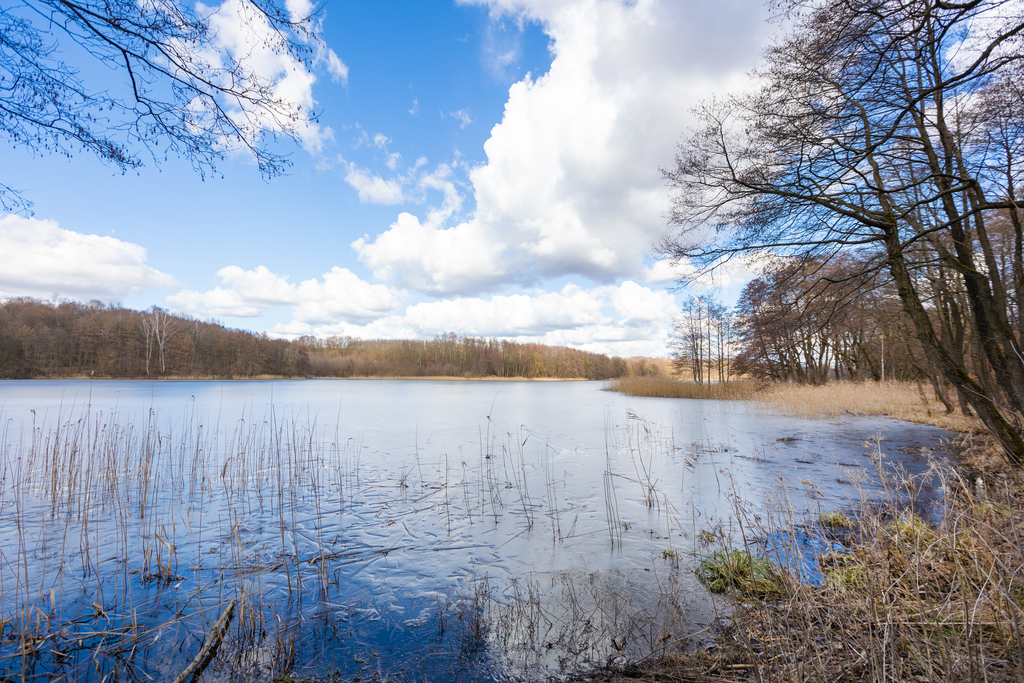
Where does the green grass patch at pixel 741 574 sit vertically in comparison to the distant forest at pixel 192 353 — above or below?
below

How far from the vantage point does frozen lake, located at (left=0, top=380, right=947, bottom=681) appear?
3137mm

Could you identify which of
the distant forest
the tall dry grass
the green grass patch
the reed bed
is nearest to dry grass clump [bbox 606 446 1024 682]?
the green grass patch

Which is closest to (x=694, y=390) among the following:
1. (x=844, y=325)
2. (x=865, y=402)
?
(x=865, y=402)

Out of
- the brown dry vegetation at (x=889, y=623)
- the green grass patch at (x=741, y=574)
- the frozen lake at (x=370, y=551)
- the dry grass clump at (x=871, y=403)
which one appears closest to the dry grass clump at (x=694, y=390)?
the dry grass clump at (x=871, y=403)

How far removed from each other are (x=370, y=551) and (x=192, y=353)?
67569 millimetres

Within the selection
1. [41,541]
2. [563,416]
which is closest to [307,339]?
[563,416]

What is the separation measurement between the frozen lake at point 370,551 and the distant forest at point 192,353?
3784cm

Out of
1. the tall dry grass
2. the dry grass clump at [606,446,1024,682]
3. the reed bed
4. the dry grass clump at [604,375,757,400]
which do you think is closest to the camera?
the dry grass clump at [606,446,1024,682]

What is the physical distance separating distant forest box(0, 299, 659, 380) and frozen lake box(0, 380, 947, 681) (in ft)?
124

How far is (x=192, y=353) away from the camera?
2318 inches

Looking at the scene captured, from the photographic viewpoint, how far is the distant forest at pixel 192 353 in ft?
160

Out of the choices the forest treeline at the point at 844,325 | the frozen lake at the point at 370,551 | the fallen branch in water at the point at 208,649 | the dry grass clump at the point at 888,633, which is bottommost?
the frozen lake at the point at 370,551

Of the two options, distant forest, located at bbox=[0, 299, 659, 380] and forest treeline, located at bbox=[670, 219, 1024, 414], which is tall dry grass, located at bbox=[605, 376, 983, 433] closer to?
forest treeline, located at bbox=[670, 219, 1024, 414]

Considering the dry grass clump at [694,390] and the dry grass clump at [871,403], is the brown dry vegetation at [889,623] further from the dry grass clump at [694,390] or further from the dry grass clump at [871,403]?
the dry grass clump at [694,390]
